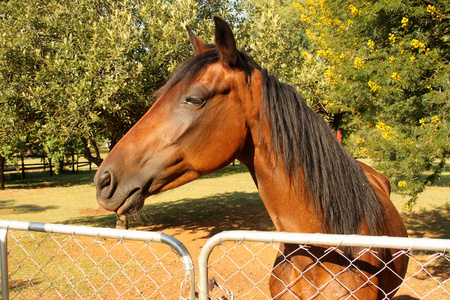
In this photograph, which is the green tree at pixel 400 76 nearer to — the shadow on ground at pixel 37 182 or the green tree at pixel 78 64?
the green tree at pixel 78 64

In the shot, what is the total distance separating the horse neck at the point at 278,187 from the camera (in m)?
1.69

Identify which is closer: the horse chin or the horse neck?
the horse chin

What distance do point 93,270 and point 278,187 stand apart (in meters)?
5.63

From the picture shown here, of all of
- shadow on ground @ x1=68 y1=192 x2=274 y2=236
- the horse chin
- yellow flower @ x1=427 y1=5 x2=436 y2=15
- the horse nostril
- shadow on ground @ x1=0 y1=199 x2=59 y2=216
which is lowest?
shadow on ground @ x1=0 y1=199 x2=59 y2=216

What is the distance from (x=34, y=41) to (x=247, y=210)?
7.80 metres

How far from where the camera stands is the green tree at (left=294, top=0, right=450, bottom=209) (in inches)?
147

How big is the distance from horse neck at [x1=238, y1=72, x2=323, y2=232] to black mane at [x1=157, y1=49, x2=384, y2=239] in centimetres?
4

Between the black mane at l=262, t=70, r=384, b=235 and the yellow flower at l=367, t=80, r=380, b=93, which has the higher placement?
the yellow flower at l=367, t=80, r=380, b=93

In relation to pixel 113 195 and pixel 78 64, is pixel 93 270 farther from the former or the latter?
pixel 113 195

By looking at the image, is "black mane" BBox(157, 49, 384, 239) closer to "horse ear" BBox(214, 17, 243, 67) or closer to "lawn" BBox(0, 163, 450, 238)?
"horse ear" BBox(214, 17, 243, 67)

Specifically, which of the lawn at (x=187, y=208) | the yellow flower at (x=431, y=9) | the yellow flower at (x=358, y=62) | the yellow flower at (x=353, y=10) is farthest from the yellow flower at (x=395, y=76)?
the lawn at (x=187, y=208)

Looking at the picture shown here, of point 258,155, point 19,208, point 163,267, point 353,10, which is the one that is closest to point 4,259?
point 163,267

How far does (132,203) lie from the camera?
1.59m

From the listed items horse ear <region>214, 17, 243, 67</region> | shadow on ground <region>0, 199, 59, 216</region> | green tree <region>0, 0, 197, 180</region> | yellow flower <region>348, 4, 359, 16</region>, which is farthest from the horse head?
shadow on ground <region>0, 199, 59, 216</region>
